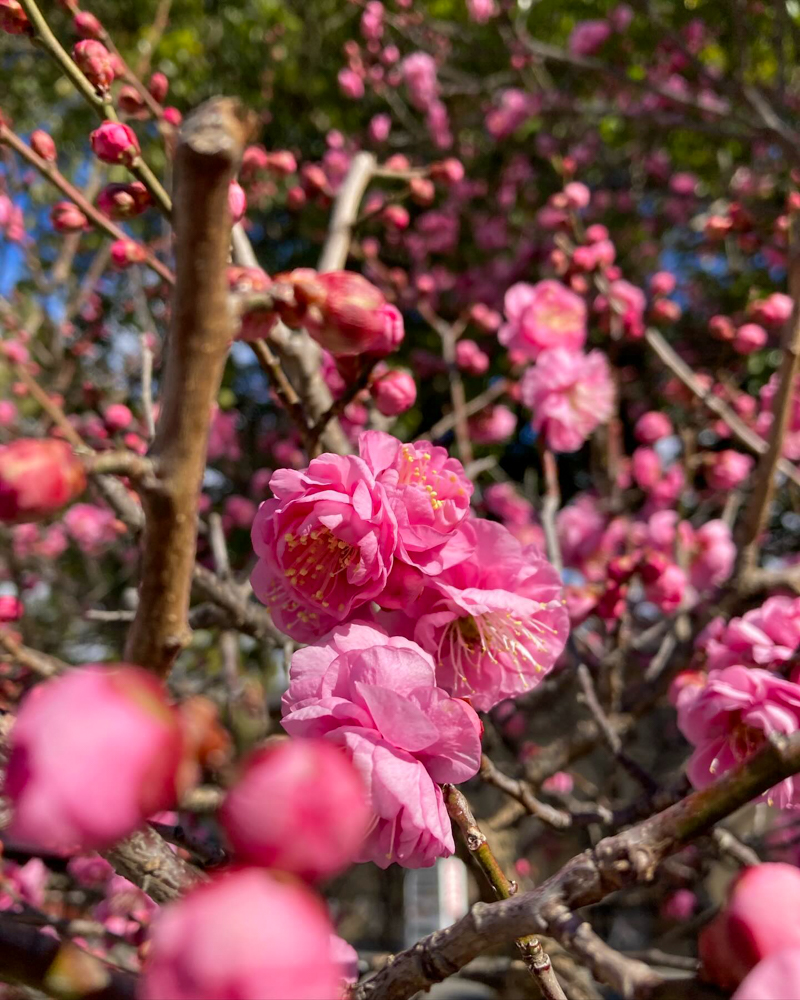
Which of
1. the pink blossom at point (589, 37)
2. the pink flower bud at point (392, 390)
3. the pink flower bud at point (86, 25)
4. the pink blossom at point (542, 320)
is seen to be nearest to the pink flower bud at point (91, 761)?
the pink flower bud at point (392, 390)

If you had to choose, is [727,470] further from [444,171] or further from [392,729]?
[392,729]

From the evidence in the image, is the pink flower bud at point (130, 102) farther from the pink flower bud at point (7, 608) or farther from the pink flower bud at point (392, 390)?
the pink flower bud at point (7, 608)

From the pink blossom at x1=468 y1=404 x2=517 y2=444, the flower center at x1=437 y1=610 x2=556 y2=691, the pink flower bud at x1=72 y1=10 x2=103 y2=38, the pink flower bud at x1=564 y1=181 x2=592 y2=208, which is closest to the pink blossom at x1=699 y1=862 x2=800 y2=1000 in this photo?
the flower center at x1=437 y1=610 x2=556 y2=691

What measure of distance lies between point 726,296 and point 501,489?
263 cm

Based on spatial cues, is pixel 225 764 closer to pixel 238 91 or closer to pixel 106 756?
pixel 106 756

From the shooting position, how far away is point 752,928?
46 cm

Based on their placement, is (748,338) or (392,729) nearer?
(392,729)

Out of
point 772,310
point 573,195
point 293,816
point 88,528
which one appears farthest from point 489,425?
point 293,816

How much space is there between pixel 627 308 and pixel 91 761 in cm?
242

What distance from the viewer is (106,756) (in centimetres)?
35

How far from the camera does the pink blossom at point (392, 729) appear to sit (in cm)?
63

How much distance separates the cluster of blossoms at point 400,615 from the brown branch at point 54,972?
22 cm

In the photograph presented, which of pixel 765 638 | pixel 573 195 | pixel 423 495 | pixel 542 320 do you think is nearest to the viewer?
pixel 423 495

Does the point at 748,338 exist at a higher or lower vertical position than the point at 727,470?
higher
